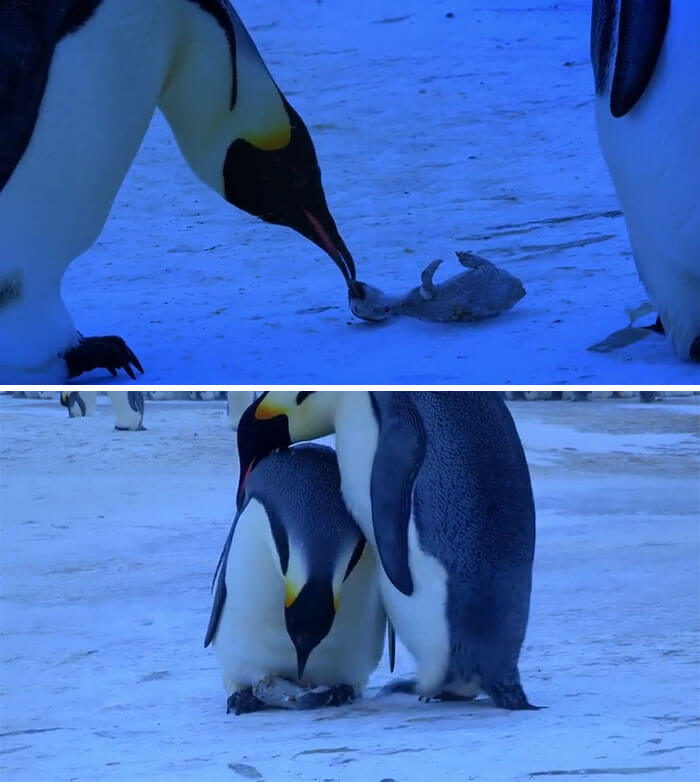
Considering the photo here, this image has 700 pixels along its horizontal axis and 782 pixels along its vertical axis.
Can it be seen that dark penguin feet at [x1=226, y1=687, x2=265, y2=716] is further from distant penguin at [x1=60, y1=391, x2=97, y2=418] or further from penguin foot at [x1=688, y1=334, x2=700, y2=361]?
distant penguin at [x1=60, y1=391, x2=97, y2=418]

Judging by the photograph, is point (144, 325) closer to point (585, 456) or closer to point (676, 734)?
point (676, 734)

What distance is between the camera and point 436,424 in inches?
50.3

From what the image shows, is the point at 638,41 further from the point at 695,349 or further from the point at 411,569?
the point at 411,569

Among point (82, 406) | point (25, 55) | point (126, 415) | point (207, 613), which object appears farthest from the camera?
point (82, 406)

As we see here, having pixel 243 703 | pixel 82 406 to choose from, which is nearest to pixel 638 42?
pixel 243 703

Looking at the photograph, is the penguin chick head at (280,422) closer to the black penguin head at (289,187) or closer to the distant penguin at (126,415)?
the black penguin head at (289,187)

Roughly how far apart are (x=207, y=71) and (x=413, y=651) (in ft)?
2.03

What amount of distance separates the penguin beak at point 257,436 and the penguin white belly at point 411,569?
0.24 feet

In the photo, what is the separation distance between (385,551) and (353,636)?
121 millimetres

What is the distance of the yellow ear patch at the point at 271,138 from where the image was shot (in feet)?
4.04

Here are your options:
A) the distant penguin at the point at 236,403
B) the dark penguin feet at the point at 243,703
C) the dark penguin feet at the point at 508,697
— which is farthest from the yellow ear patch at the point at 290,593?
the distant penguin at the point at 236,403

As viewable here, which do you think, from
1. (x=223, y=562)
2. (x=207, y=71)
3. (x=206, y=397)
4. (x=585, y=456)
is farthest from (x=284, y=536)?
(x=206, y=397)

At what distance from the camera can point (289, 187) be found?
1256 mm

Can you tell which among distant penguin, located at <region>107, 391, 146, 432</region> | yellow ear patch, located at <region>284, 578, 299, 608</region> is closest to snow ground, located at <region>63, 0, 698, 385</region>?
yellow ear patch, located at <region>284, 578, 299, 608</region>
